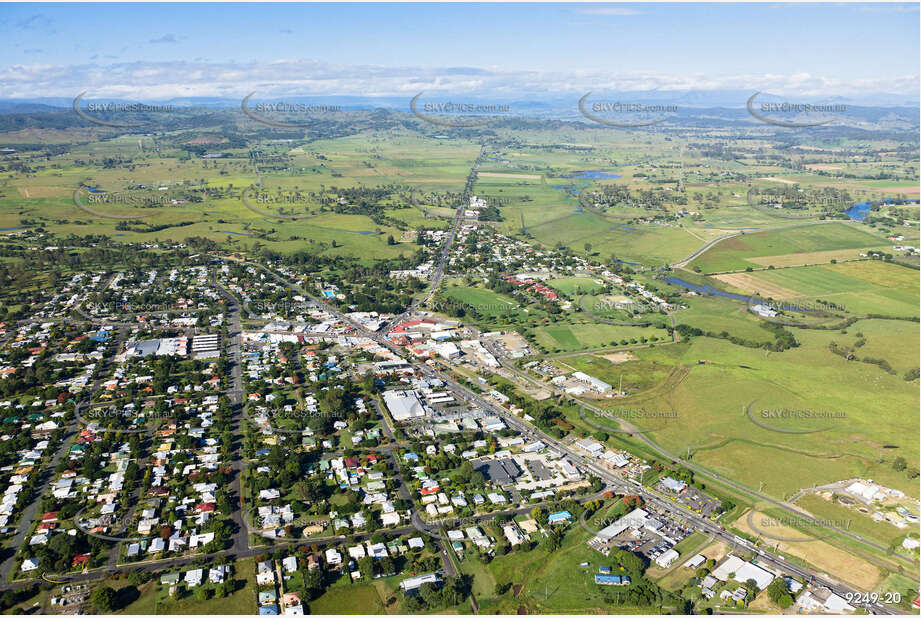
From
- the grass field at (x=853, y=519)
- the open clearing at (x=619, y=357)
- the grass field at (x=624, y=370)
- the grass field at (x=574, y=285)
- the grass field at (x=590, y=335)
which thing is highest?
the grass field at (x=574, y=285)

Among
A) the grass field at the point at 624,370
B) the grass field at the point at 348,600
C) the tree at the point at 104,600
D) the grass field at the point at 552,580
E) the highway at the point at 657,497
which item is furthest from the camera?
the grass field at the point at 624,370

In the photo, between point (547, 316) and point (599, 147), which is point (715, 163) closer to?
point (599, 147)

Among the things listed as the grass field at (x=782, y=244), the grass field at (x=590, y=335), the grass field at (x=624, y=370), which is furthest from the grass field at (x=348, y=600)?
the grass field at (x=782, y=244)

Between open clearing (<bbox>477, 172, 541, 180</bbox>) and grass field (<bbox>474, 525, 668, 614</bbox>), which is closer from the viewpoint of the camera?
grass field (<bbox>474, 525, 668, 614</bbox>)

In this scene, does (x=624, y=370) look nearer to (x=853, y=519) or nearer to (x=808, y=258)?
(x=853, y=519)

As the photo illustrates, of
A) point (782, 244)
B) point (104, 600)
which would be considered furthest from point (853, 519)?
point (782, 244)

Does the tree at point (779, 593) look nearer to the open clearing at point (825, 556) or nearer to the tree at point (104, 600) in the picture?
the open clearing at point (825, 556)

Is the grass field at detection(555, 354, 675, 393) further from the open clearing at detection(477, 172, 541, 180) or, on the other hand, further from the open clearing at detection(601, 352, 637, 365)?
the open clearing at detection(477, 172, 541, 180)

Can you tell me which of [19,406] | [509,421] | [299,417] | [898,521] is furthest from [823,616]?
[19,406]

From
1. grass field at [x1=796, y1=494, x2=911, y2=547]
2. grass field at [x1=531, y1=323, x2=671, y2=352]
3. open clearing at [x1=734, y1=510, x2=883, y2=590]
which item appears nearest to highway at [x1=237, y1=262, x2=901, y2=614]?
open clearing at [x1=734, y1=510, x2=883, y2=590]
